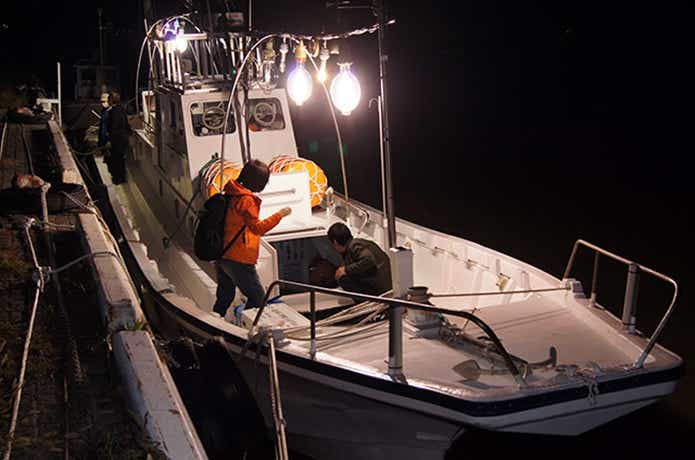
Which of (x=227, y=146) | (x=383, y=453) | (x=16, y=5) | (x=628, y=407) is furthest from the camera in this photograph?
(x=16, y=5)

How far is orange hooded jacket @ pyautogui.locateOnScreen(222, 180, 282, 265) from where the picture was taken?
6801 mm

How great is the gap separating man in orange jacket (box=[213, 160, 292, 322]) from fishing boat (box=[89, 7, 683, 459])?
0.28m

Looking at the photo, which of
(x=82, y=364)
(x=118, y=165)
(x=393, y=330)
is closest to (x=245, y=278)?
(x=393, y=330)

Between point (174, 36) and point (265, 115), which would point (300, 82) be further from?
point (174, 36)

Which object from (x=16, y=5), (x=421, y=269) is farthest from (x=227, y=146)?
(x=16, y=5)

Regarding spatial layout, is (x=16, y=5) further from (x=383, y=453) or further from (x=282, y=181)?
(x=383, y=453)

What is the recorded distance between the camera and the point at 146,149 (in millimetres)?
12141

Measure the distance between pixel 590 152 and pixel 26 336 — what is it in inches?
815

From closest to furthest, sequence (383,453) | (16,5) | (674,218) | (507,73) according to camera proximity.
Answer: (383,453)
(674,218)
(16,5)
(507,73)

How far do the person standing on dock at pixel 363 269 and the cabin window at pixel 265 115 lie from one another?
2.94 metres

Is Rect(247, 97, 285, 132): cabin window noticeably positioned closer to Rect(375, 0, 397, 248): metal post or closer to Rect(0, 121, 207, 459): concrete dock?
Rect(0, 121, 207, 459): concrete dock

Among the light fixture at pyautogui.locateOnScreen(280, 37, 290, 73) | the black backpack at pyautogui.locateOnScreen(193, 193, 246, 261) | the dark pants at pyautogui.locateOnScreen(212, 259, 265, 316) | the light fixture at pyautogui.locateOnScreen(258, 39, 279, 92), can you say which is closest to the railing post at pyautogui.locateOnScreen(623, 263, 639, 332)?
the dark pants at pyautogui.locateOnScreen(212, 259, 265, 316)

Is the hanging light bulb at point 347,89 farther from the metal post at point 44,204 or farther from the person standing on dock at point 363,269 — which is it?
the metal post at point 44,204

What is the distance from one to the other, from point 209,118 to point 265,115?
0.73 metres
